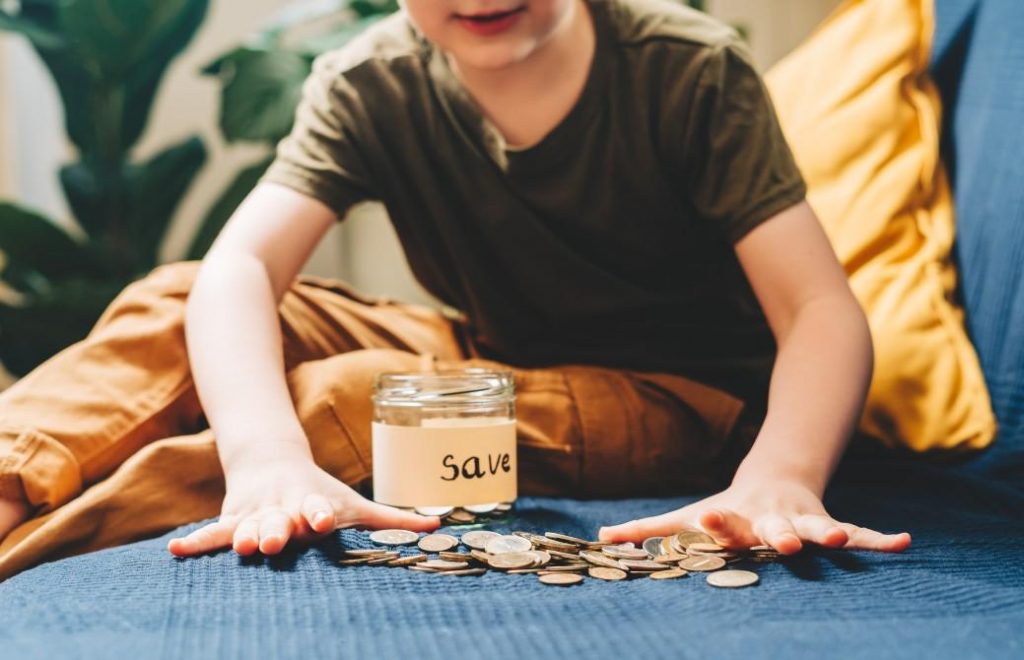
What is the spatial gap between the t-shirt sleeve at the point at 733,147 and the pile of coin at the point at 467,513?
341 millimetres

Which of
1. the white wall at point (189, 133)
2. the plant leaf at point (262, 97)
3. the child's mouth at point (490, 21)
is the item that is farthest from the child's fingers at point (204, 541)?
the white wall at point (189, 133)

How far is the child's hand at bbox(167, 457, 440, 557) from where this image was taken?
2.23 ft

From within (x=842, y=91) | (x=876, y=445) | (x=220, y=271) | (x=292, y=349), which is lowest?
(x=876, y=445)

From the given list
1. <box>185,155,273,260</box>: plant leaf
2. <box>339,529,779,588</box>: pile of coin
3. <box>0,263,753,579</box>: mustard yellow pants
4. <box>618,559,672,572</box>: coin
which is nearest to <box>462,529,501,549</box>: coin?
<box>339,529,779,588</box>: pile of coin

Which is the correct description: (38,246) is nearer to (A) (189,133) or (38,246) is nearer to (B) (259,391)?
(A) (189,133)

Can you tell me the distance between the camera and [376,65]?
1050mm

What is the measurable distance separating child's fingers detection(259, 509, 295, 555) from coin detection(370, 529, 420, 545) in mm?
61

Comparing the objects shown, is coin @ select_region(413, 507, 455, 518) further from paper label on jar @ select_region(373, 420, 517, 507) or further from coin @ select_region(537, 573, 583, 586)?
coin @ select_region(537, 573, 583, 586)

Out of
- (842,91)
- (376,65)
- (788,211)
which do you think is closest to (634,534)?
(788,211)

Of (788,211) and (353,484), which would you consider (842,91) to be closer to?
(788,211)

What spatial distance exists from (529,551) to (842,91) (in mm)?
784

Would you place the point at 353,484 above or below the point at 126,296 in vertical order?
below

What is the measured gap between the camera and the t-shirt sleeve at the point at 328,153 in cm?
101

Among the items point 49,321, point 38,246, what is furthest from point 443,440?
point 38,246
